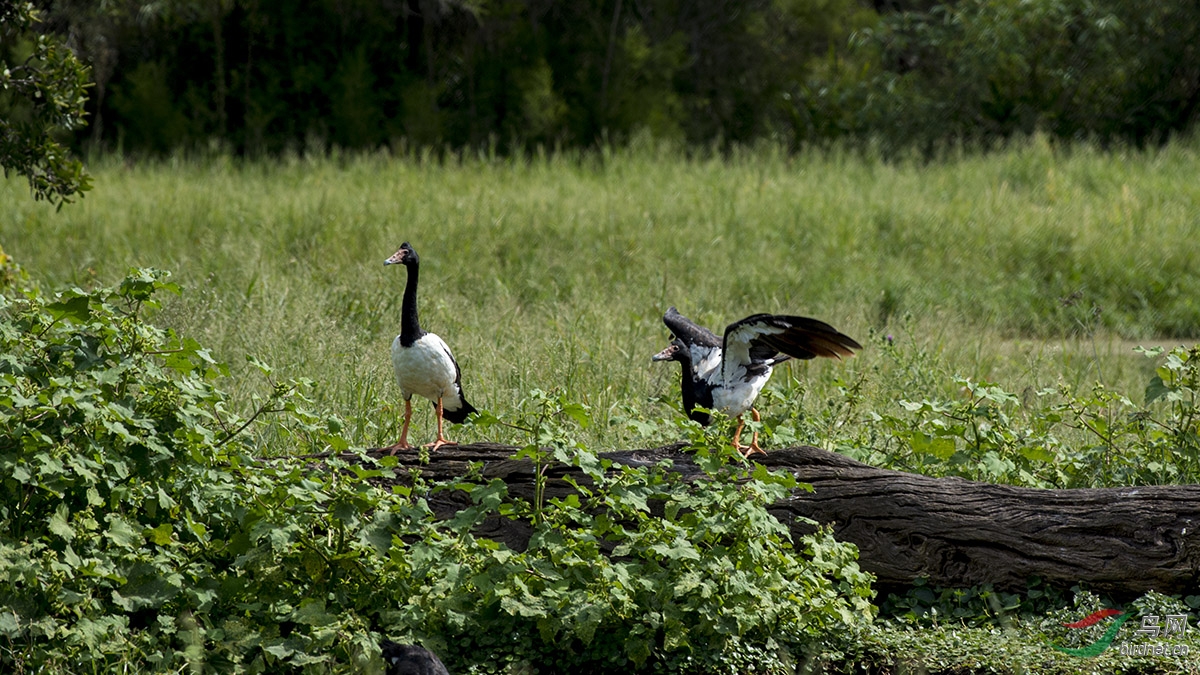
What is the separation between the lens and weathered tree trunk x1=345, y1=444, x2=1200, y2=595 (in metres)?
4.56

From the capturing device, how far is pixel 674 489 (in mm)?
4305

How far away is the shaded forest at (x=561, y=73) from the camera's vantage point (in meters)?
16.8

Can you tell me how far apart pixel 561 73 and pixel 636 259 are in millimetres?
8610

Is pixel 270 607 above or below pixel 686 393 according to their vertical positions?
below

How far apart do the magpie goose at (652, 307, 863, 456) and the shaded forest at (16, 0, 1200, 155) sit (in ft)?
37.2

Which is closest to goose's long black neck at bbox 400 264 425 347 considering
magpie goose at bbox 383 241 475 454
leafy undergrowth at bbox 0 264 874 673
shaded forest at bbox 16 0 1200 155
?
magpie goose at bbox 383 241 475 454

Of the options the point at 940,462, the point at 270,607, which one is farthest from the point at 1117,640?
the point at 270,607

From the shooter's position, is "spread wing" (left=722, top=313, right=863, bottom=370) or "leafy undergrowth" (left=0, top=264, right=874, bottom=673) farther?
"spread wing" (left=722, top=313, right=863, bottom=370)

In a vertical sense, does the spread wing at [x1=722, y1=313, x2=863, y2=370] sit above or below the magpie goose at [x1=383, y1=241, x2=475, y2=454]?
above

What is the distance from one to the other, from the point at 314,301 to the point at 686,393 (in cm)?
398

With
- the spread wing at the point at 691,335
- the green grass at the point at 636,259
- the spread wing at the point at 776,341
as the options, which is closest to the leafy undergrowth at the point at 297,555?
the spread wing at the point at 776,341

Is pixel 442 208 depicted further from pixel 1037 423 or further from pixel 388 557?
pixel 388 557
